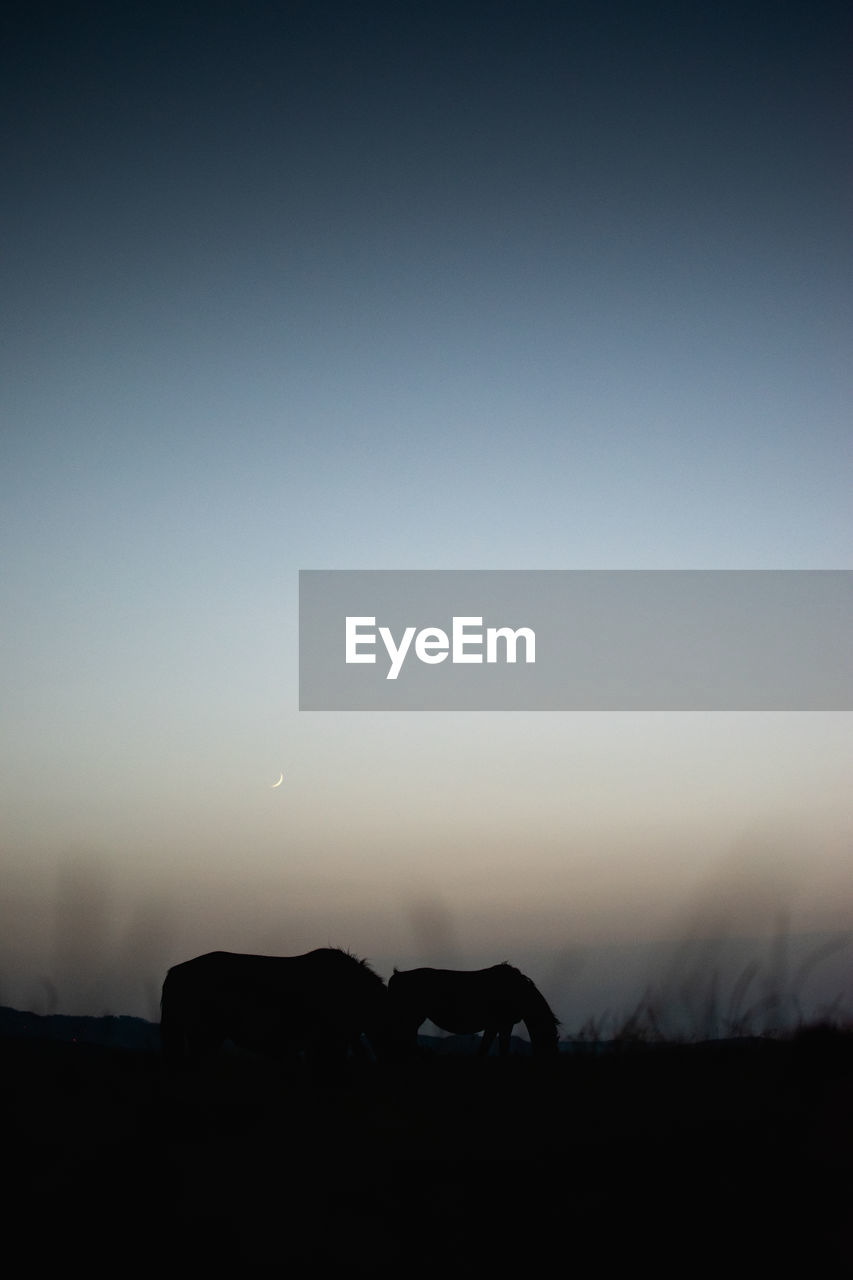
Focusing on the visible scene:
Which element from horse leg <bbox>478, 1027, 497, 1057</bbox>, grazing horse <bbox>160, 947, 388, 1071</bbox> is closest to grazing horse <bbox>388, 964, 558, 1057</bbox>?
horse leg <bbox>478, 1027, 497, 1057</bbox>

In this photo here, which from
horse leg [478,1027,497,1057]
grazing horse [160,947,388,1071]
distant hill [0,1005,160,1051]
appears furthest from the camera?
horse leg [478,1027,497,1057]

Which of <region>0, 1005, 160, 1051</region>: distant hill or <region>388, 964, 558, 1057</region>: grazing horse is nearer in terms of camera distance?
<region>0, 1005, 160, 1051</region>: distant hill

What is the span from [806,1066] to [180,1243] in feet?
19.8

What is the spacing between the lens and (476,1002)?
19.2 metres

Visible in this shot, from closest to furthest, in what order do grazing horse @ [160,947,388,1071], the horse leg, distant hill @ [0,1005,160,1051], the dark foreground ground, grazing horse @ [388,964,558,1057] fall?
the dark foreground ground < distant hill @ [0,1005,160,1051] < grazing horse @ [160,947,388,1071] < the horse leg < grazing horse @ [388,964,558,1057]

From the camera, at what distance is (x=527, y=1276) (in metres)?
4.47

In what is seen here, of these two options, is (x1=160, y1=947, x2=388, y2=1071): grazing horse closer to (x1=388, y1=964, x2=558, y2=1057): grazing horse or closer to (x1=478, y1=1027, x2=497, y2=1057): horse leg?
(x1=478, y1=1027, x2=497, y2=1057): horse leg

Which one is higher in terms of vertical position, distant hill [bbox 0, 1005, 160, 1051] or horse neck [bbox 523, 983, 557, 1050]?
distant hill [bbox 0, 1005, 160, 1051]

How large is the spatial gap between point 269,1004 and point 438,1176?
381 inches

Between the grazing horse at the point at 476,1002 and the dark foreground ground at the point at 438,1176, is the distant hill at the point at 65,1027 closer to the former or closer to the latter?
the dark foreground ground at the point at 438,1176

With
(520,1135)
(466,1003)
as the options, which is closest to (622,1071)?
(520,1135)

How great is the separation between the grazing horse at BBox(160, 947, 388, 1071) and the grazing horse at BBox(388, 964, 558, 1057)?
135 inches

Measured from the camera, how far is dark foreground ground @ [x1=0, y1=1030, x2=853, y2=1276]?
→ 185 inches

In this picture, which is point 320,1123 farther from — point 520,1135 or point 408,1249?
point 408,1249
